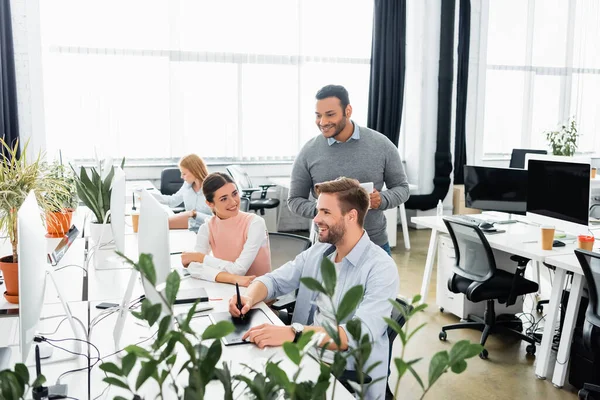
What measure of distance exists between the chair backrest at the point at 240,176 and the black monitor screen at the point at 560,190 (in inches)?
130

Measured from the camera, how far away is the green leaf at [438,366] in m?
0.63

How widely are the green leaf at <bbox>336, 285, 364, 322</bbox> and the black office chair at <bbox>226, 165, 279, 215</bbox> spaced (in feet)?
18.3

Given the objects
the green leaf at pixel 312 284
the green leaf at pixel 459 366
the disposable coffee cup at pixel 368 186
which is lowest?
the disposable coffee cup at pixel 368 186

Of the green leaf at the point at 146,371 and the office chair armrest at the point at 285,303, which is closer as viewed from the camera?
the green leaf at the point at 146,371

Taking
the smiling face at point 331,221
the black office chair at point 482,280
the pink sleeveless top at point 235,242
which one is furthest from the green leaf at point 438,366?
the black office chair at point 482,280

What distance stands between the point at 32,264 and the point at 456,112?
22.6 ft

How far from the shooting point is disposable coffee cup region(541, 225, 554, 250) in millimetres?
3312

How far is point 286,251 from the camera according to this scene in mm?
3150

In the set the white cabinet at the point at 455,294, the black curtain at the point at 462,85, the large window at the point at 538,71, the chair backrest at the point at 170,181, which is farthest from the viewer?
the large window at the point at 538,71

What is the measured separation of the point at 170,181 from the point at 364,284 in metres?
4.62

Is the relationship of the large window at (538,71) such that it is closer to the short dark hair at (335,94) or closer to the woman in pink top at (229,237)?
the short dark hair at (335,94)

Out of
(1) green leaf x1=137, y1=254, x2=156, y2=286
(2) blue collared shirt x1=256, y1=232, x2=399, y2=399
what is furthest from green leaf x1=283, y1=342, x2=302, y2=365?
(2) blue collared shirt x1=256, y1=232, x2=399, y2=399

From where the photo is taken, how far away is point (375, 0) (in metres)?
7.17

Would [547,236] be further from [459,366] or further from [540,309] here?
[459,366]
